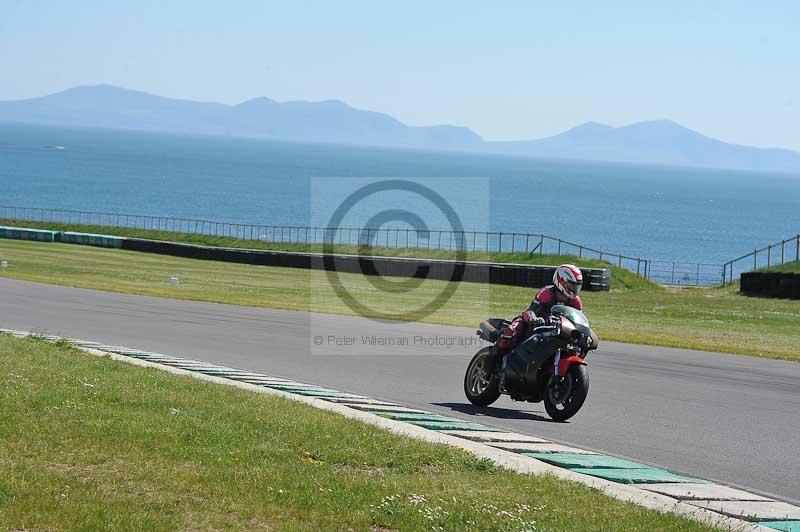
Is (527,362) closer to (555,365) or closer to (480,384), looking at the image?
(555,365)

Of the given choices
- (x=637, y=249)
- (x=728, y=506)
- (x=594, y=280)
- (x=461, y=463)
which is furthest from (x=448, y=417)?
(x=637, y=249)

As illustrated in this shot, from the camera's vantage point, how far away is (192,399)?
11266 mm

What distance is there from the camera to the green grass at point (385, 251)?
45.8 meters

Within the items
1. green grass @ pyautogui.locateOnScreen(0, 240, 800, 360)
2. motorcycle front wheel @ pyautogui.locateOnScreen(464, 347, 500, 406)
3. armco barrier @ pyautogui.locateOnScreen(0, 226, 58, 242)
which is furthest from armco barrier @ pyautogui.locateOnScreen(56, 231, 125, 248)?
motorcycle front wheel @ pyautogui.locateOnScreen(464, 347, 500, 406)

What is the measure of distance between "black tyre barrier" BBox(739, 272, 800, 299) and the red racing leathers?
27.4m

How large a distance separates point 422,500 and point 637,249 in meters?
118

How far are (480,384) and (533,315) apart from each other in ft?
4.24

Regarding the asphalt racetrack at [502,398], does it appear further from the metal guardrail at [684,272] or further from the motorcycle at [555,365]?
the metal guardrail at [684,272]

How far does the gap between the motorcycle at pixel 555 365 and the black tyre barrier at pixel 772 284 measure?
27.6 metres

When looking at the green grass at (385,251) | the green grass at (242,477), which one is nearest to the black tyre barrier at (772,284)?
the green grass at (385,251)

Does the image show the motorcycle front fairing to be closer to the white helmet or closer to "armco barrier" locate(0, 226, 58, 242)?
the white helmet

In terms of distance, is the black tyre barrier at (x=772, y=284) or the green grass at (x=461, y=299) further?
the black tyre barrier at (x=772, y=284)

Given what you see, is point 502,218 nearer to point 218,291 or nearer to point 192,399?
point 218,291

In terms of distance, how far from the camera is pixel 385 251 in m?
53.4
